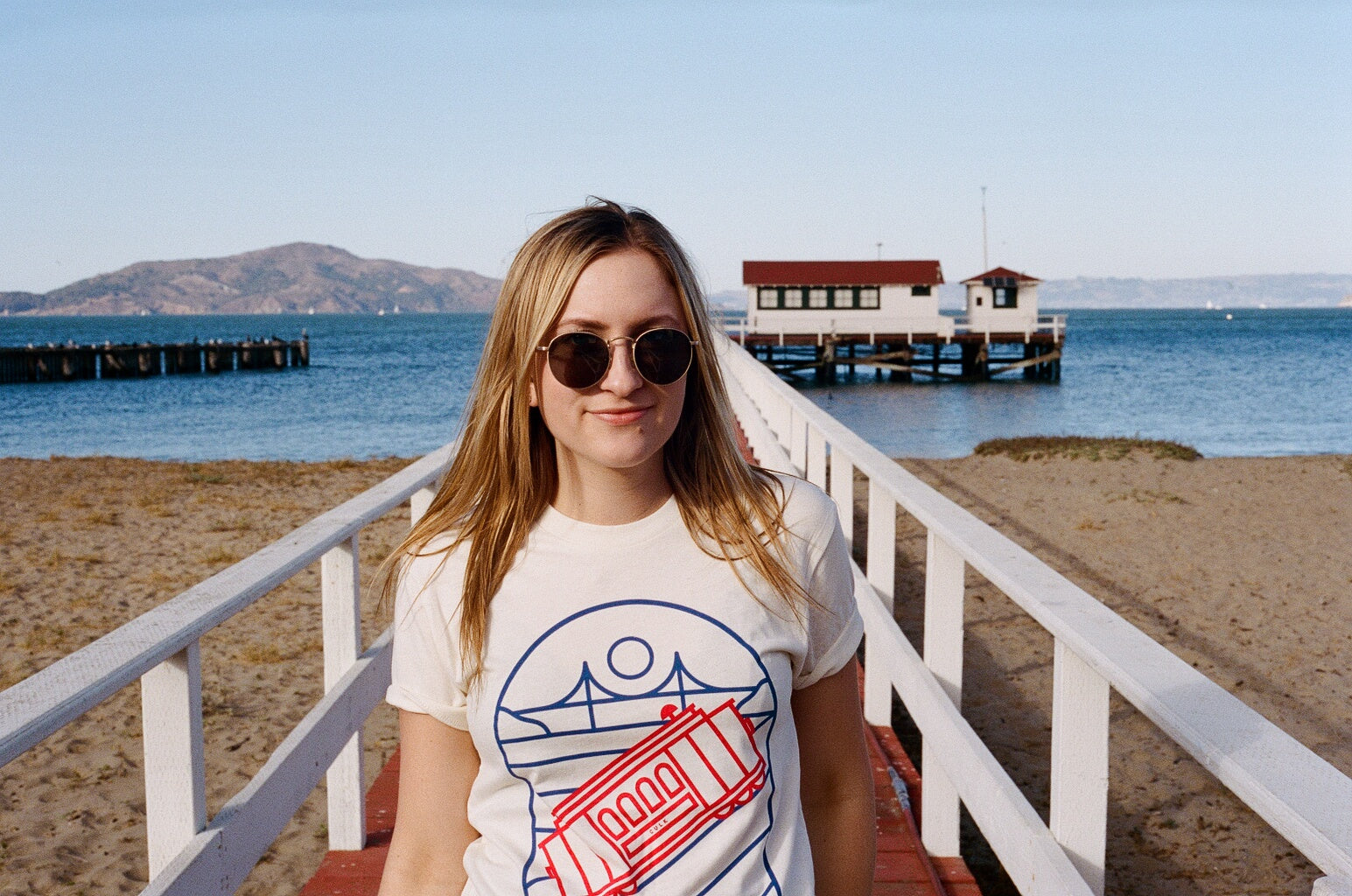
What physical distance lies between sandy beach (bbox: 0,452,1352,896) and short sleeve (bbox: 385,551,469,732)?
284cm

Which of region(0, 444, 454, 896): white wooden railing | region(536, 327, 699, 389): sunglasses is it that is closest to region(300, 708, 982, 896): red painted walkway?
region(0, 444, 454, 896): white wooden railing

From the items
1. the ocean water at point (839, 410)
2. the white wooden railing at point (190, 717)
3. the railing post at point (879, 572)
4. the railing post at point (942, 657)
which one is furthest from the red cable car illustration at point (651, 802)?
the ocean water at point (839, 410)

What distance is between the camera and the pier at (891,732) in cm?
144

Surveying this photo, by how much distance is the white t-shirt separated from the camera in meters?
1.67

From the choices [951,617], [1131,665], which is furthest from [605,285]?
[951,617]

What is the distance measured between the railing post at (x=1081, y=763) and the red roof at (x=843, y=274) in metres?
49.3

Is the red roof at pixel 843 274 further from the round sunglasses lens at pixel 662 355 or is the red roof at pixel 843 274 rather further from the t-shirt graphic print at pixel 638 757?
the t-shirt graphic print at pixel 638 757

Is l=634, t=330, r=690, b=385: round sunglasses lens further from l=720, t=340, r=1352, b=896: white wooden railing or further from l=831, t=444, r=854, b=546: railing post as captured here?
l=831, t=444, r=854, b=546: railing post

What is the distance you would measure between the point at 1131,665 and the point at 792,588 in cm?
49

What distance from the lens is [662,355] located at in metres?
1.84

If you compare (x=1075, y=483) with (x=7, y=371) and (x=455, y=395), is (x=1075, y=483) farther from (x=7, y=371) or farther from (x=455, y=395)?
(x=7, y=371)

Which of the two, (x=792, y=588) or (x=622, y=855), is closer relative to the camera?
(x=622, y=855)

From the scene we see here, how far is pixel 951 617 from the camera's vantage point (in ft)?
10.5

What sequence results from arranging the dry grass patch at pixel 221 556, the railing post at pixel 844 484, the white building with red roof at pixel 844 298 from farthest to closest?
the white building with red roof at pixel 844 298, the dry grass patch at pixel 221 556, the railing post at pixel 844 484
